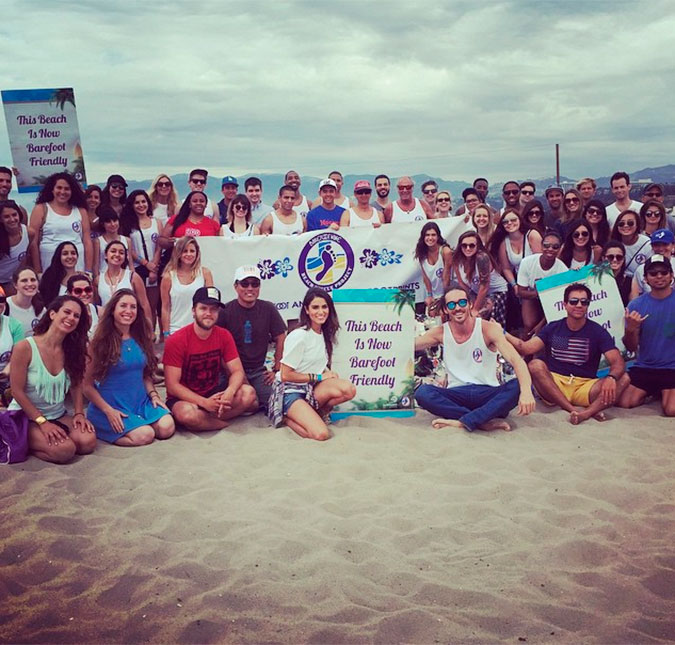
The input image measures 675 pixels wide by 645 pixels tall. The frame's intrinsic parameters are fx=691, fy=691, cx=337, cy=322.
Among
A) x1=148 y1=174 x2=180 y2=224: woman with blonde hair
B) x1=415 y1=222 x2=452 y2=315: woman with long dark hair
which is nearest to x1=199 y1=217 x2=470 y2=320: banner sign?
x1=415 y1=222 x2=452 y2=315: woman with long dark hair

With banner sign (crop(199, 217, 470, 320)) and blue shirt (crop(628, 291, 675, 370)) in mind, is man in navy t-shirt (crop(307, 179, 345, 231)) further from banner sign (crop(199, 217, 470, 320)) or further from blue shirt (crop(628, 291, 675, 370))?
blue shirt (crop(628, 291, 675, 370))

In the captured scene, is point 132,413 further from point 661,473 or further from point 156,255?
point 661,473

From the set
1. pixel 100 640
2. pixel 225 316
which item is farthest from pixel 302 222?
pixel 100 640

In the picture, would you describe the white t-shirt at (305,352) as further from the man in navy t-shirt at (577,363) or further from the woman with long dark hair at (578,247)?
the woman with long dark hair at (578,247)

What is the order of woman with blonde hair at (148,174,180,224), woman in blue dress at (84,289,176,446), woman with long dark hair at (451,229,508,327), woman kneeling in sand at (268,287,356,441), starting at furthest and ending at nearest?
woman with blonde hair at (148,174,180,224) → woman with long dark hair at (451,229,508,327) → woman kneeling in sand at (268,287,356,441) → woman in blue dress at (84,289,176,446)

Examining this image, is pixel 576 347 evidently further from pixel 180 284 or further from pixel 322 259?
pixel 180 284

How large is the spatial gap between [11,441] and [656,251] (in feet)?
19.5

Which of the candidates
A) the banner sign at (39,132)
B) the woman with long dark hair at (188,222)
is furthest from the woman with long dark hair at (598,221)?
the banner sign at (39,132)

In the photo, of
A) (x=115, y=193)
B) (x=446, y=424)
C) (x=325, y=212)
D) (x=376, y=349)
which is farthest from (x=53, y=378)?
(x=325, y=212)

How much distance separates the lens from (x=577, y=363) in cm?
621

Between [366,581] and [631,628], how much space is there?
4.11ft

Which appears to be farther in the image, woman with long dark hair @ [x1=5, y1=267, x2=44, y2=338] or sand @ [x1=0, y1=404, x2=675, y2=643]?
woman with long dark hair @ [x1=5, y1=267, x2=44, y2=338]

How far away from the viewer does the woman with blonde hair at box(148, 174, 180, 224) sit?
26.7ft

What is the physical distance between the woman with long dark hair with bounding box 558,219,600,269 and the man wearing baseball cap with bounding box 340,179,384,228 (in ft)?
7.25
